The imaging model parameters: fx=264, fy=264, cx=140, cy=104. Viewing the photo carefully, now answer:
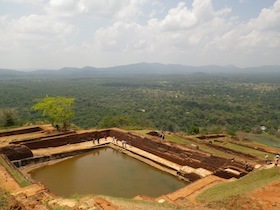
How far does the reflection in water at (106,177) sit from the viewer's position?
45.7ft

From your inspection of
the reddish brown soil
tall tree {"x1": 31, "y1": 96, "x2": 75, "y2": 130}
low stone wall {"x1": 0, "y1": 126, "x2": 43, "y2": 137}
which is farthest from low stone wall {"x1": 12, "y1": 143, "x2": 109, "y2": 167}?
low stone wall {"x1": 0, "y1": 126, "x2": 43, "y2": 137}

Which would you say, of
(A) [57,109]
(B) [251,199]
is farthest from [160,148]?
(B) [251,199]

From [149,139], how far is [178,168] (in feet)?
14.1

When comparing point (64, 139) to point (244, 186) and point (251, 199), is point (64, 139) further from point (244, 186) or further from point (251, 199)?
point (251, 199)

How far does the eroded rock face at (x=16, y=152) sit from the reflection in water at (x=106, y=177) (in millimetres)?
1944

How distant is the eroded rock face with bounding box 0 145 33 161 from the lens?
17798mm

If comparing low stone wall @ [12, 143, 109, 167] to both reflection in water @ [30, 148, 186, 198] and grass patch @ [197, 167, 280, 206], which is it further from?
grass patch @ [197, 167, 280, 206]

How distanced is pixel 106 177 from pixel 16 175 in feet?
16.1

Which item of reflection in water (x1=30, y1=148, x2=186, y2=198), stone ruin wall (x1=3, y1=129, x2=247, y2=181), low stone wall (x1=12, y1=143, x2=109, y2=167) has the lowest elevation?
reflection in water (x1=30, y1=148, x2=186, y2=198)

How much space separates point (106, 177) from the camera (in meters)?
15.6

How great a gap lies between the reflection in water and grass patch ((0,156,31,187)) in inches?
72.3

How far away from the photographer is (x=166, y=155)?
1900 cm

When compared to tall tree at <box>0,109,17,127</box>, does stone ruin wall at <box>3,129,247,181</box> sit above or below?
below

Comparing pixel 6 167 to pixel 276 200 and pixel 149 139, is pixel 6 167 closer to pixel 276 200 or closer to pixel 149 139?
pixel 149 139
